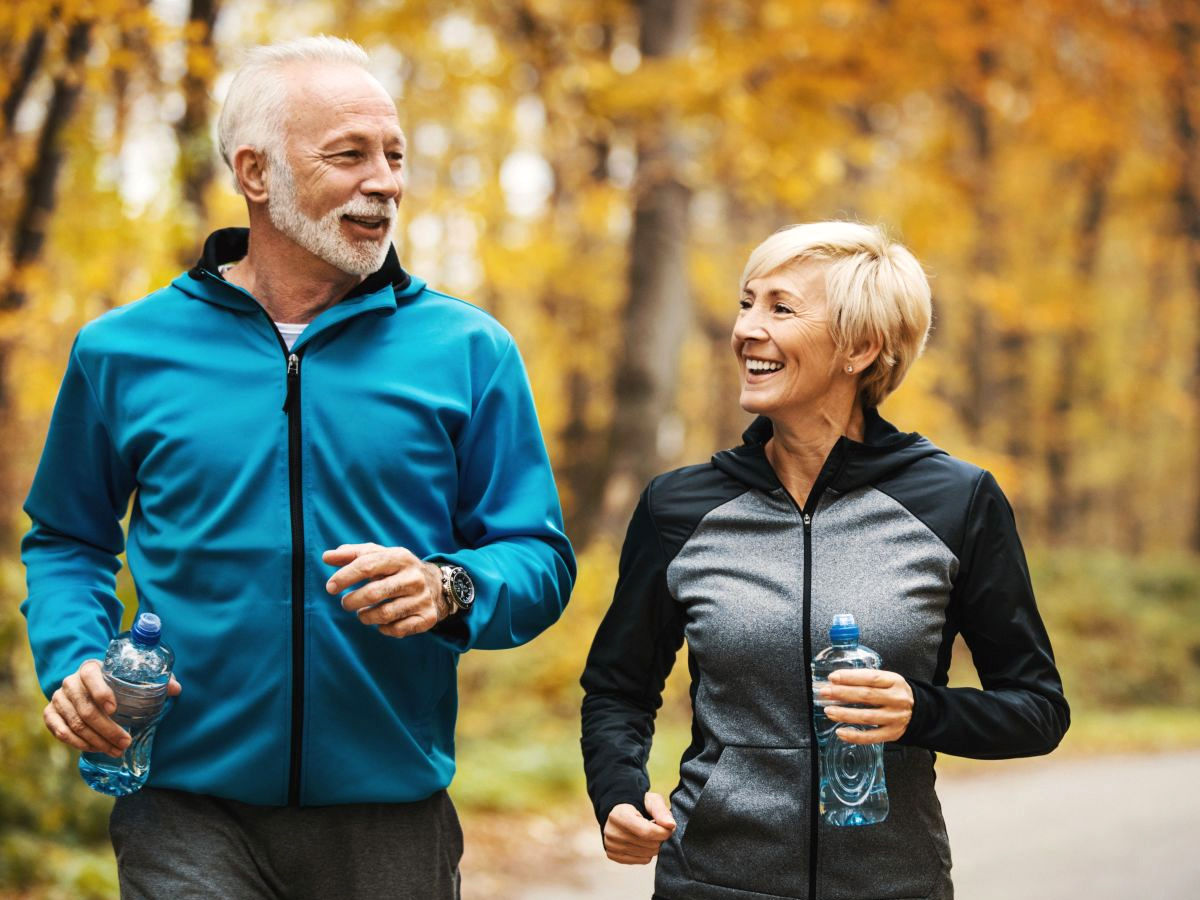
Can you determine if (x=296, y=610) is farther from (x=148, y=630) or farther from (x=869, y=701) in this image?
(x=869, y=701)

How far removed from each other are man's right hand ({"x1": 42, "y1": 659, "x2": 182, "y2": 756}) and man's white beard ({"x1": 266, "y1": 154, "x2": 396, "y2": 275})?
3.28 ft

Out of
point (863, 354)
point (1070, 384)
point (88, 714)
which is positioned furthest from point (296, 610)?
point (1070, 384)

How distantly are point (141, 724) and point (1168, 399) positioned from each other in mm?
29388

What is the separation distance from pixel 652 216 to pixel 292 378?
9975 millimetres

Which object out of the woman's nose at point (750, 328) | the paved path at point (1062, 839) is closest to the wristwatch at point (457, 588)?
the woman's nose at point (750, 328)

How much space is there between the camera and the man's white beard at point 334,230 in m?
3.28

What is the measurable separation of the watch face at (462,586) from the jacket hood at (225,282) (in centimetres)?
71

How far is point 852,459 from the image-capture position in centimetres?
326

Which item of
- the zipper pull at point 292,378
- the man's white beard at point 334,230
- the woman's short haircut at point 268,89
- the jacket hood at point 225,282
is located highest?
the woman's short haircut at point 268,89

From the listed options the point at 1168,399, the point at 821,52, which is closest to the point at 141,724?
the point at 821,52

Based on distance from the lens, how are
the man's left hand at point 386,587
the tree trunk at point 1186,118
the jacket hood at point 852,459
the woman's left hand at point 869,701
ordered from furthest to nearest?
the tree trunk at point 1186,118 < the jacket hood at point 852,459 < the woman's left hand at point 869,701 < the man's left hand at point 386,587

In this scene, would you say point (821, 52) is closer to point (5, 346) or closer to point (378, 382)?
point (5, 346)

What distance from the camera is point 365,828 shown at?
3.09 metres

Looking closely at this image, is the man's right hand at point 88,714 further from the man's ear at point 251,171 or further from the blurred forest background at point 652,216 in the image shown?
the blurred forest background at point 652,216
